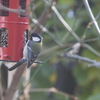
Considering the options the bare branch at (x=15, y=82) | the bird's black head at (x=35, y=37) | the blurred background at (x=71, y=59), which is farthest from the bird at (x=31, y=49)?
the blurred background at (x=71, y=59)

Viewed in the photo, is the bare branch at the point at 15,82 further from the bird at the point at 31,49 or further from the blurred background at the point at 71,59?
the blurred background at the point at 71,59

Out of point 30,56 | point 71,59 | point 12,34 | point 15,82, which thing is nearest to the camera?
point 30,56

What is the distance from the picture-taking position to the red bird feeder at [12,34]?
264 centimetres

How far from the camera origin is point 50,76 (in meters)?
4.43

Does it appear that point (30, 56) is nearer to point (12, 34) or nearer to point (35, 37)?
point (35, 37)

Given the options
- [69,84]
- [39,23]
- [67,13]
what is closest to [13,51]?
[39,23]

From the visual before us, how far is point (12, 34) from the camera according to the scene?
8.69 feet

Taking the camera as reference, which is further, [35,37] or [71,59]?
[71,59]

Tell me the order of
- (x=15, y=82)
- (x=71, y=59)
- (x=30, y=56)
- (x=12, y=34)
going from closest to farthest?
1. (x=30, y=56)
2. (x=12, y=34)
3. (x=15, y=82)
4. (x=71, y=59)

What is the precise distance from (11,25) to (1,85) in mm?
522

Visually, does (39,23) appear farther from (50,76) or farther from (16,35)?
(50,76)

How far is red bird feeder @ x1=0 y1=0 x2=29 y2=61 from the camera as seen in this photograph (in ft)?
8.67

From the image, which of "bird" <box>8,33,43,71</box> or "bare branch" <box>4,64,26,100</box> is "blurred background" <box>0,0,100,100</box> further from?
"bird" <box>8,33,43,71</box>

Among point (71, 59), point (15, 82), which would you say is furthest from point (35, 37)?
point (71, 59)
